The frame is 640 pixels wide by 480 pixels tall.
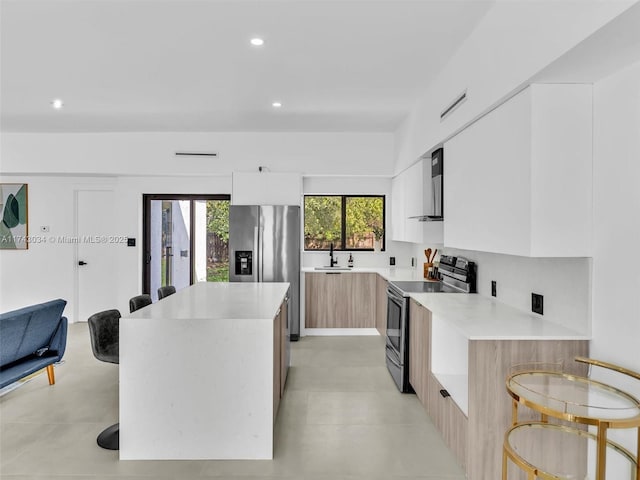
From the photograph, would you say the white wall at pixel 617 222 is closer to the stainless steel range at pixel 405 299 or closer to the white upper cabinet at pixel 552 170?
the white upper cabinet at pixel 552 170

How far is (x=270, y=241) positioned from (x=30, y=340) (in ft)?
8.84

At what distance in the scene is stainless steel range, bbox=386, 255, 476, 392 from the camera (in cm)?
344

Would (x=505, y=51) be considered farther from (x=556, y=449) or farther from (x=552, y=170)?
(x=556, y=449)

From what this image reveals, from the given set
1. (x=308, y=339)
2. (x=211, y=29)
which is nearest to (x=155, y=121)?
(x=211, y=29)

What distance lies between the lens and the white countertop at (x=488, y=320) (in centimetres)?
210

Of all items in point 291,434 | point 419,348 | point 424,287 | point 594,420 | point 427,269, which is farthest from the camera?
point 427,269

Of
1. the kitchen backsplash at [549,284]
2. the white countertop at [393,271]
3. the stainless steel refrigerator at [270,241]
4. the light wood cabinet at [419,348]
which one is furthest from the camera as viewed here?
the stainless steel refrigerator at [270,241]

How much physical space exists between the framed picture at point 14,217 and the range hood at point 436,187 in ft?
18.9

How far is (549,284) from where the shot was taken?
7.96ft

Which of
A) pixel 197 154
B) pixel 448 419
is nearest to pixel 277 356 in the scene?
pixel 448 419

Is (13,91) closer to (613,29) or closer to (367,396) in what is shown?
(367,396)

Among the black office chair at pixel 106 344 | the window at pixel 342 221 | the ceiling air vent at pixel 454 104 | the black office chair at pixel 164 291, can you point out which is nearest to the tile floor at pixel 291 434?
the black office chair at pixel 106 344

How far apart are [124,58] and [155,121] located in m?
1.88

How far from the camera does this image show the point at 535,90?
2035mm
